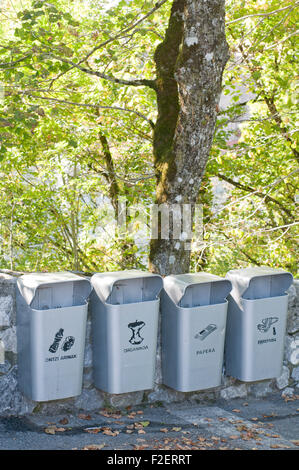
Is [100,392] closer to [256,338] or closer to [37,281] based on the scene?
[37,281]

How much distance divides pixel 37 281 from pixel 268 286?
6.60ft

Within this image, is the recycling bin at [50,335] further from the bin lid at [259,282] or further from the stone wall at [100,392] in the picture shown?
the bin lid at [259,282]

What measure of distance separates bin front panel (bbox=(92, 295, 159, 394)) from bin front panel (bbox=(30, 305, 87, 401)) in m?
0.17

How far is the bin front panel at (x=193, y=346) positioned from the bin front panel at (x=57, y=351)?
72 centimetres

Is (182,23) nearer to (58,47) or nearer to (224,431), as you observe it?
(58,47)

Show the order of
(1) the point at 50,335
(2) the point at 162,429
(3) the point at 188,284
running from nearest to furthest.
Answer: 1. (1) the point at 50,335
2. (2) the point at 162,429
3. (3) the point at 188,284

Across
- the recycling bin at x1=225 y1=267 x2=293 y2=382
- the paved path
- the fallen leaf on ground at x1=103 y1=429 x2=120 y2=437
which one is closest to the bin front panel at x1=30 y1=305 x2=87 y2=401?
the paved path

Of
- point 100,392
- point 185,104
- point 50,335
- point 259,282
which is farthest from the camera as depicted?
point 185,104

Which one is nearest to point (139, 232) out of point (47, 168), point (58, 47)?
point (47, 168)

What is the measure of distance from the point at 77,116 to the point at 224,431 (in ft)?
27.8

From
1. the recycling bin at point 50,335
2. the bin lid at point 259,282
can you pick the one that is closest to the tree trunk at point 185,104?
the bin lid at point 259,282

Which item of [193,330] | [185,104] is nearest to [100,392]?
[193,330]

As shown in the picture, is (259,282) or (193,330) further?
(259,282)

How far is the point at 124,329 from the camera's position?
4.96m
